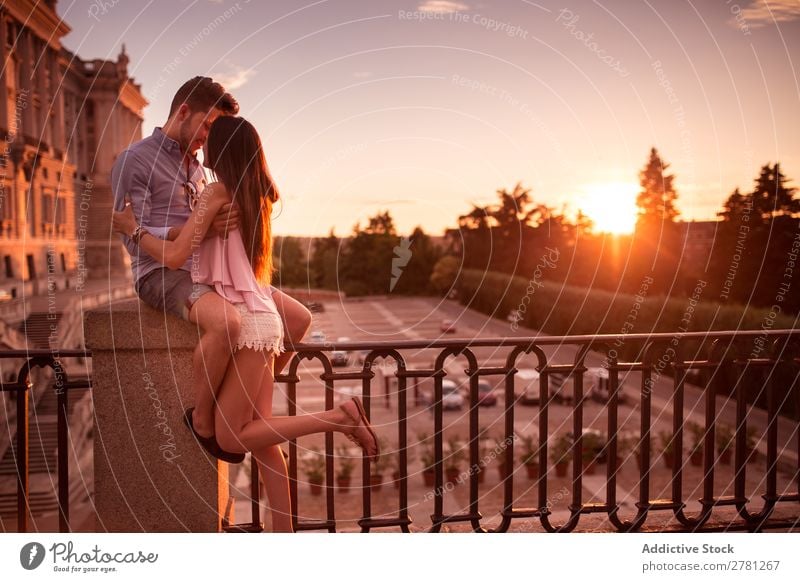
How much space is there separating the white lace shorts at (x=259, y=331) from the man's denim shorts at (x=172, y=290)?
0.20 meters

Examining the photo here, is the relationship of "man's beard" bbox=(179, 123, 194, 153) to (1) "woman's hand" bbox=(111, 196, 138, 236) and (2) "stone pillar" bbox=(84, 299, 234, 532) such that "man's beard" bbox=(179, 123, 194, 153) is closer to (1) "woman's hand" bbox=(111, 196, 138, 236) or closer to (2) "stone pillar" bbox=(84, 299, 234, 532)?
(1) "woman's hand" bbox=(111, 196, 138, 236)

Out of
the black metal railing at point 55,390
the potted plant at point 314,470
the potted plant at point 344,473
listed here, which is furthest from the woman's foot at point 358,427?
the potted plant at point 344,473

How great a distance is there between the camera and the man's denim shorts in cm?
311

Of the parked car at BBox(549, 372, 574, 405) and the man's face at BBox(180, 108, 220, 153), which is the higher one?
the man's face at BBox(180, 108, 220, 153)

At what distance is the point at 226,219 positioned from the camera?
305 cm

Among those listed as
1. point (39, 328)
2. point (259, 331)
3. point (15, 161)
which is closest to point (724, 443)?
point (259, 331)

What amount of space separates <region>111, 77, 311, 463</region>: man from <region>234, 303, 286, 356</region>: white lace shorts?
0.05m

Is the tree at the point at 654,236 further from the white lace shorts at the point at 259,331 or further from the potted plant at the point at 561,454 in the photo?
the white lace shorts at the point at 259,331

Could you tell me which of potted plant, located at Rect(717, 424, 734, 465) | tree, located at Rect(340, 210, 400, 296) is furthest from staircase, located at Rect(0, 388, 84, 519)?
potted plant, located at Rect(717, 424, 734, 465)

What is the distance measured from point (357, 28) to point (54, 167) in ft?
140

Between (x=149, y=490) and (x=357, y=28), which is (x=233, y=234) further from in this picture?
(x=357, y=28)
